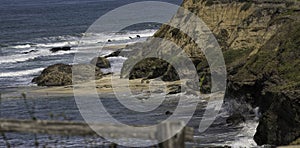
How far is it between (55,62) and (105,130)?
46.7 meters

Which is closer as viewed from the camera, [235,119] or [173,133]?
[173,133]

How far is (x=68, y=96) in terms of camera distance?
1405 inches

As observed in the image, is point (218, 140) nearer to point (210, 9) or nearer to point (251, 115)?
point (251, 115)

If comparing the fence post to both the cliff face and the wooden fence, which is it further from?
the cliff face

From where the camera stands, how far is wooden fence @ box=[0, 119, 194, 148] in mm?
6121

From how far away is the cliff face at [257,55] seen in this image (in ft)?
64.8

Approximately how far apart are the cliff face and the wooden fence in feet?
41.9

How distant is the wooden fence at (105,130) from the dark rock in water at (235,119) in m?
18.7

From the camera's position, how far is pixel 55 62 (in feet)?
173

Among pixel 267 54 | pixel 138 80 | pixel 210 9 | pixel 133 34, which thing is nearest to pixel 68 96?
pixel 138 80

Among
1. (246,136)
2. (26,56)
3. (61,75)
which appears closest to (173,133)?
(246,136)

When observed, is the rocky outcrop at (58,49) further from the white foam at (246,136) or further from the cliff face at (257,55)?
the white foam at (246,136)

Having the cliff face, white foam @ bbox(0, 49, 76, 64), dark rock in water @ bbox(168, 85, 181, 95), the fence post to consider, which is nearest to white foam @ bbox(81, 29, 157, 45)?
white foam @ bbox(0, 49, 76, 64)

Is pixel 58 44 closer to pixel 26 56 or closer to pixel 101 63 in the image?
pixel 26 56
